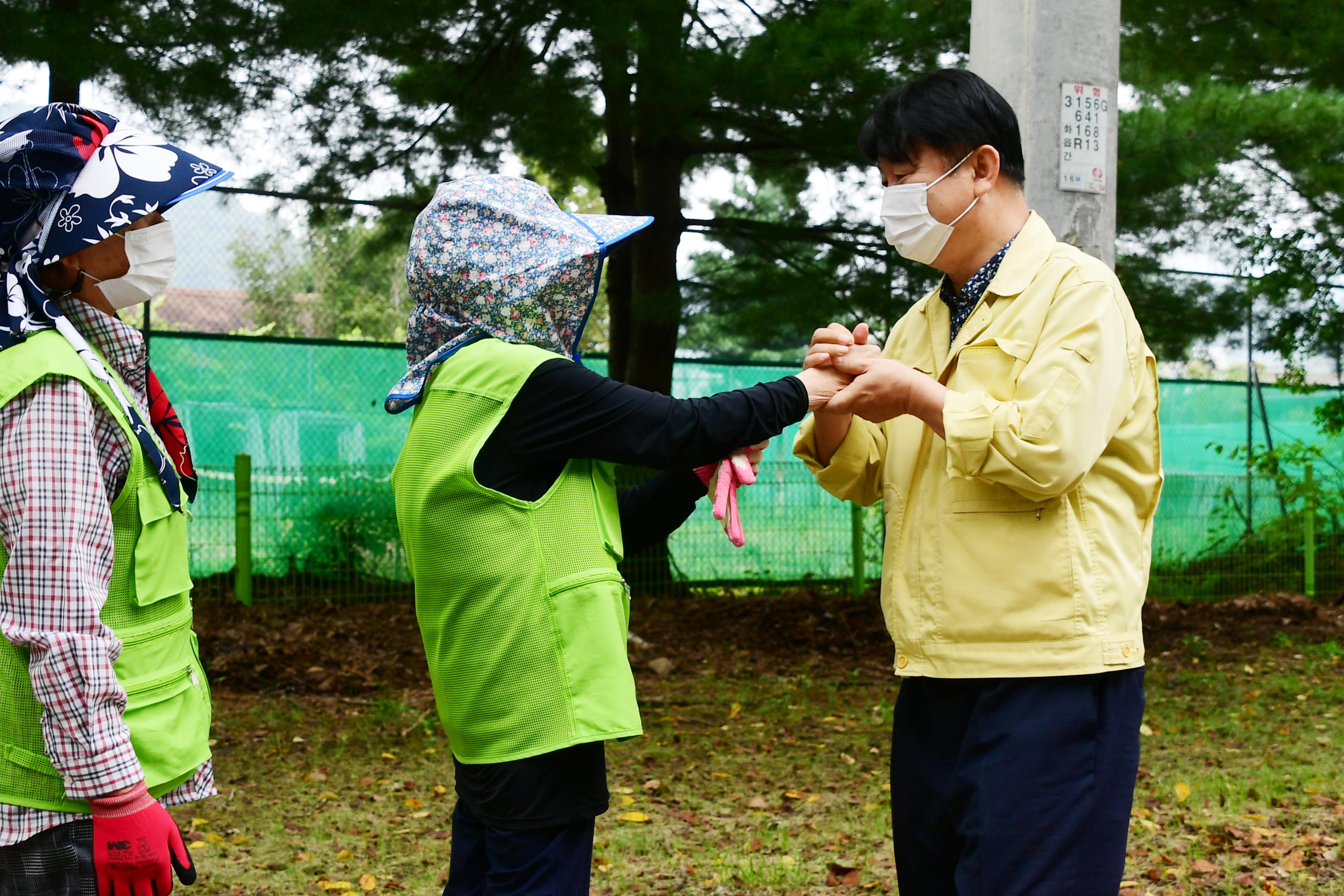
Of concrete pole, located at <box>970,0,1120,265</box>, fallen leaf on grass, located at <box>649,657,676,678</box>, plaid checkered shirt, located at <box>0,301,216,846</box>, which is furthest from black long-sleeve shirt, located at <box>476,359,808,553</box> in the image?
fallen leaf on grass, located at <box>649,657,676,678</box>

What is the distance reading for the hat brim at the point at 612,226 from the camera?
2250 millimetres

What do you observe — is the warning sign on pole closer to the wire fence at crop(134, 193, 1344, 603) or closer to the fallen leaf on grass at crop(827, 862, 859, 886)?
the fallen leaf on grass at crop(827, 862, 859, 886)

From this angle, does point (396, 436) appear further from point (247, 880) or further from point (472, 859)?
point (472, 859)

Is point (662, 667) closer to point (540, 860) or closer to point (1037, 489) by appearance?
point (540, 860)

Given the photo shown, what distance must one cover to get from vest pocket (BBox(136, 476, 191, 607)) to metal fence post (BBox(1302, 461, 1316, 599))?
9530 millimetres

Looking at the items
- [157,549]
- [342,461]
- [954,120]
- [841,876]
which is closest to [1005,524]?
[954,120]

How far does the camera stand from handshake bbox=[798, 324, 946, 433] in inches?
81.4

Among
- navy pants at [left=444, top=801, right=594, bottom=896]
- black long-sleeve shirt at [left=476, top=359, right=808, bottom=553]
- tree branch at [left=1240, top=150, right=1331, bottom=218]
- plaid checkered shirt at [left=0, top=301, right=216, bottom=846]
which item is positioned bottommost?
navy pants at [left=444, top=801, right=594, bottom=896]

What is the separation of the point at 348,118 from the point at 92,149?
5.20 metres

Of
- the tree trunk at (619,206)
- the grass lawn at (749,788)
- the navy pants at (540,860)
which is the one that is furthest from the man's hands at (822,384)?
the tree trunk at (619,206)

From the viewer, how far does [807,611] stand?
8391 millimetres

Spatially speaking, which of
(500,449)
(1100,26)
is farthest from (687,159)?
(500,449)

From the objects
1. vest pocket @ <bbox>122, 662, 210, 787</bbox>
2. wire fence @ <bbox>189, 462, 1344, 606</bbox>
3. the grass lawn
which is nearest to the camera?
vest pocket @ <bbox>122, 662, 210, 787</bbox>

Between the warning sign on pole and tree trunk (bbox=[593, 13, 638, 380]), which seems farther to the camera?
tree trunk (bbox=[593, 13, 638, 380])
